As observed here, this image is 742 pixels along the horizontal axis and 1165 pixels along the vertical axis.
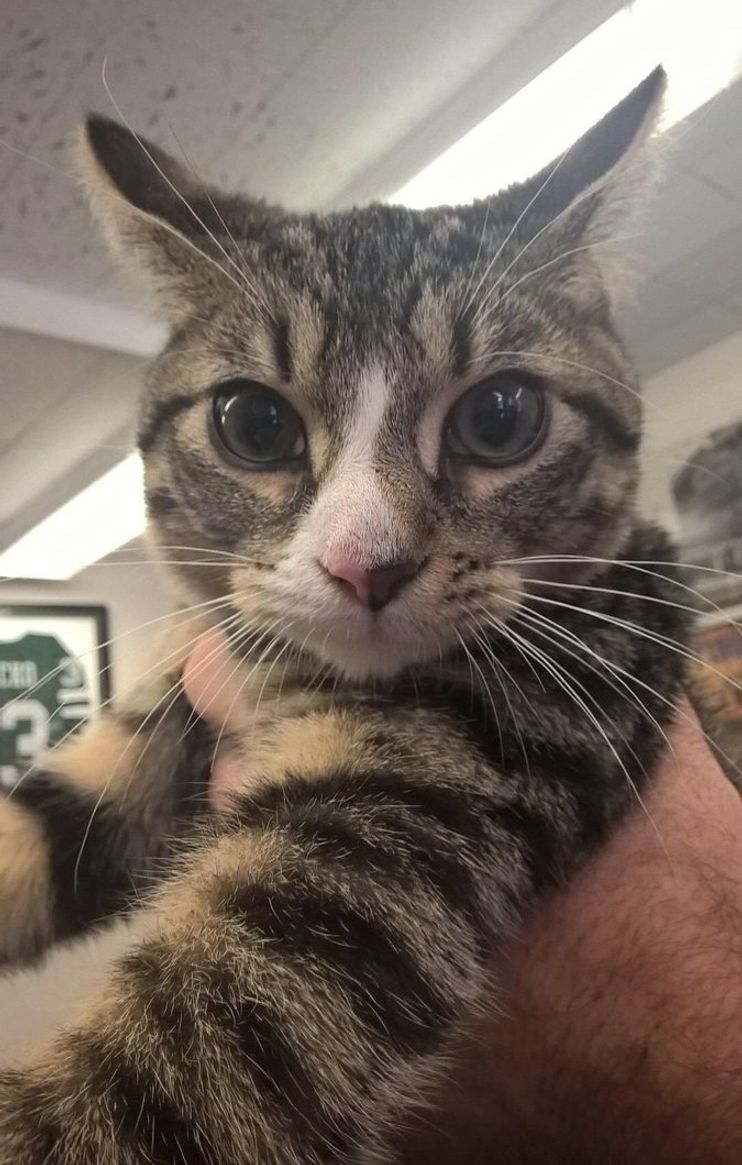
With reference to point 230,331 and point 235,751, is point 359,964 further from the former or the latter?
point 230,331

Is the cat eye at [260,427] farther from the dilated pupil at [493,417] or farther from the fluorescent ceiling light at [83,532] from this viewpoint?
the fluorescent ceiling light at [83,532]

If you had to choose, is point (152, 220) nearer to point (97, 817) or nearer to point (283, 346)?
point (283, 346)

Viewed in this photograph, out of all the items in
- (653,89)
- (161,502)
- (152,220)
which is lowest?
(161,502)

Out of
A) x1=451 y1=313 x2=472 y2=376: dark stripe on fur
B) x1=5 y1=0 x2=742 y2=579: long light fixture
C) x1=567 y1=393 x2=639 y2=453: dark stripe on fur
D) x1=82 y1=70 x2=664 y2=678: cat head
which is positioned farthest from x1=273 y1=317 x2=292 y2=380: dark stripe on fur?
x1=5 y1=0 x2=742 y2=579: long light fixture

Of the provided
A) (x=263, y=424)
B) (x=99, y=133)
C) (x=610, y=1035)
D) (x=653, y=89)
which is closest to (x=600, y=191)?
(x=653, y=89)

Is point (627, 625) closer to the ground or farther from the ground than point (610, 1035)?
farther from the ground

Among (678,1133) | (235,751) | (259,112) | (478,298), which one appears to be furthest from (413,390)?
(259,112)

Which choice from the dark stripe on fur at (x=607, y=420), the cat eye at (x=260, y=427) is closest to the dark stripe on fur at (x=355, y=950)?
the cat eye at (x=260, y=427)
